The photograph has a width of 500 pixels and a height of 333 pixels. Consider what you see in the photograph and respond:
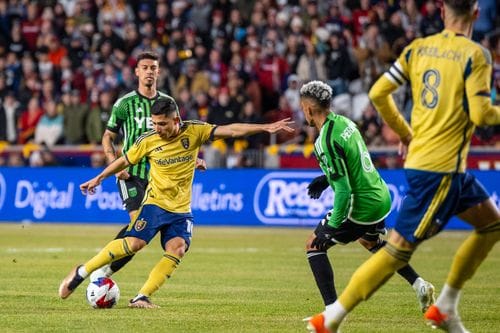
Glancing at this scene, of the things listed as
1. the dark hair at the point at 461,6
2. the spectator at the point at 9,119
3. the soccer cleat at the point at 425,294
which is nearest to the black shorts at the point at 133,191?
the soccer cleat at the point at 425,294

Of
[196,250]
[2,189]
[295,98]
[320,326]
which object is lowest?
[2,189]

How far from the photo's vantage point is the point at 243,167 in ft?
81.0

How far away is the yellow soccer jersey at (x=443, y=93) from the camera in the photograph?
795 cm

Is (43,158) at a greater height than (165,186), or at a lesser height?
lesser

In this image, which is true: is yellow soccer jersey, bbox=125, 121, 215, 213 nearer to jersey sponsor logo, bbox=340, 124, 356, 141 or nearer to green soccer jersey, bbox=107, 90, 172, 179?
green soccer jersey, bbox=107, 90, 172, 179

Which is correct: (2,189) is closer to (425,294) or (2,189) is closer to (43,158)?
(43,158)

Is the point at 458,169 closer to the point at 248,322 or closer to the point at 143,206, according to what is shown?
the point at 248,322

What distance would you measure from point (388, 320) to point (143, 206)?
2.76m

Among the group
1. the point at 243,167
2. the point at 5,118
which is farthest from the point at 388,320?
the point at 5,118

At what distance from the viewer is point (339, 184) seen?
10031 mm

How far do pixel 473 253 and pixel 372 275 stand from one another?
91 centimetres

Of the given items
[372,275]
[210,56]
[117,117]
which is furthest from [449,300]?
[210,56]

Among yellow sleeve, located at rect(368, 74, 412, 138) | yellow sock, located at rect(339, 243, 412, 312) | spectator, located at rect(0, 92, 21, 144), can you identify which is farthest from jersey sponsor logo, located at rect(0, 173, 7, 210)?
yellow sock, located at rect(339, 243, 412, 312)

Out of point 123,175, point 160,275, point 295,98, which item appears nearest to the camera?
point 160,275
